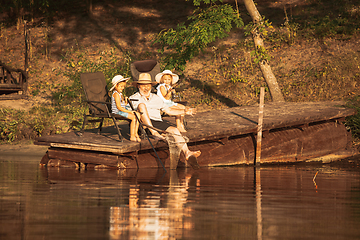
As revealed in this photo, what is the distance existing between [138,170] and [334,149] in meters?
5.07

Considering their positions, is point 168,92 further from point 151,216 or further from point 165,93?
point 151,216

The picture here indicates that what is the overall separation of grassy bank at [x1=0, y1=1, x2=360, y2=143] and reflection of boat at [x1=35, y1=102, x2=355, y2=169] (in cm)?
108

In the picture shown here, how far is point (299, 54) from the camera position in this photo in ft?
63.2

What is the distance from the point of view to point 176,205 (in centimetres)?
568

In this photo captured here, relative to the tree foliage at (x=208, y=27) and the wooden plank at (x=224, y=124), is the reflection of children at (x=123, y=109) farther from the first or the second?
Answer: the tree foliage at (x=208, y=27)

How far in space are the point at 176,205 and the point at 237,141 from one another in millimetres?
5282

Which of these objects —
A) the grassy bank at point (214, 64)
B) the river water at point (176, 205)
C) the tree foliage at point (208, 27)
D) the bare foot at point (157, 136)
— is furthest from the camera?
the grassy bank at point (214, 64)

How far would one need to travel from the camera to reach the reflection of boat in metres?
9.55

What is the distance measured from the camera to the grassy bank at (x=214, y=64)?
1636cm

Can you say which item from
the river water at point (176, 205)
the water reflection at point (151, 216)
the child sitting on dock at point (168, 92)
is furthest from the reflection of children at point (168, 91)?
the water reflection at point (151, 216)

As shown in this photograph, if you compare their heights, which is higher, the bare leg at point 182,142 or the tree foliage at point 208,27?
the tree foliage at point 208,27

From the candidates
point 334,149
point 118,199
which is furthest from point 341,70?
point 118,199

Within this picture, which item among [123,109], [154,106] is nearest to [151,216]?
[123,109]

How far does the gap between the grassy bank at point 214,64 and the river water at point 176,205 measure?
5.85 meters
